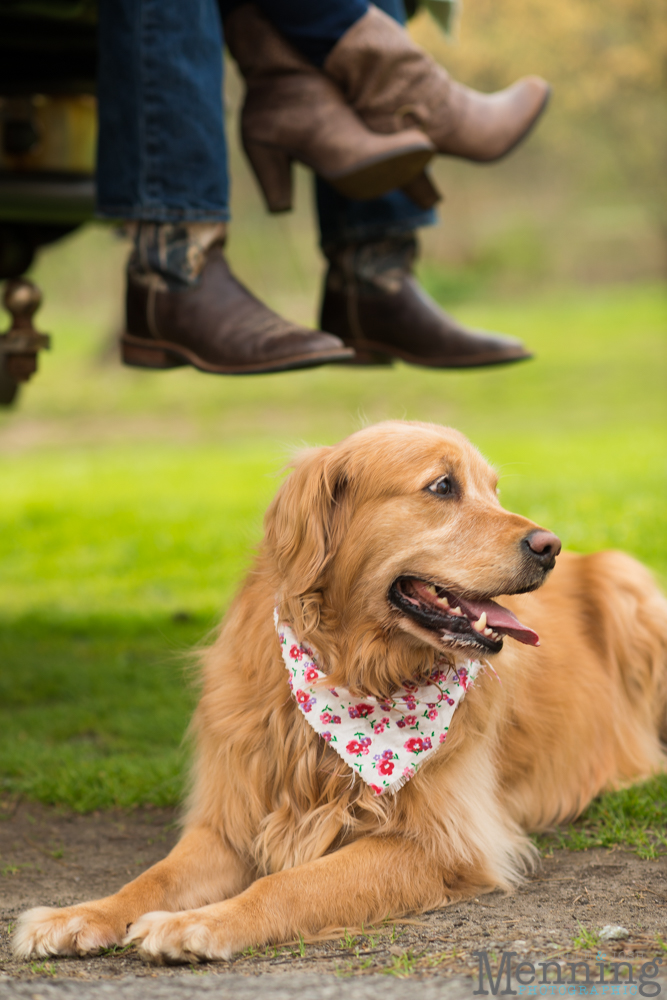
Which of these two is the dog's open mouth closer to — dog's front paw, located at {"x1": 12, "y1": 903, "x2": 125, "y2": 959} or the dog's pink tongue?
the dog's pink tongue

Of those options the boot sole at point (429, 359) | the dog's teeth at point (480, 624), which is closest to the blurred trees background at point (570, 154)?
the boot sole at point (429, 359)

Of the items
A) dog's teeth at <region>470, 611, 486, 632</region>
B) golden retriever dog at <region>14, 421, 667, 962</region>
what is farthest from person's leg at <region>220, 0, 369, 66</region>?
dog's teeth at <region>470, 611, 486, 632</region>

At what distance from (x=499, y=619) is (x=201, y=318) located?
51.2 inches

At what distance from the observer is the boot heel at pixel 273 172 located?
3.54 m

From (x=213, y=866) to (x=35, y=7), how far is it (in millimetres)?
3021

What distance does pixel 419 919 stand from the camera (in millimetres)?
2480

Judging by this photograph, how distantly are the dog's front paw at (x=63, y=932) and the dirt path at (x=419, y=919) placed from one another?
29 millimetres

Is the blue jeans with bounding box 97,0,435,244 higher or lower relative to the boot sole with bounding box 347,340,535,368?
higher

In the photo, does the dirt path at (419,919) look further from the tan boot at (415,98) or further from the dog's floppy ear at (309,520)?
the tan boot at (415,98)

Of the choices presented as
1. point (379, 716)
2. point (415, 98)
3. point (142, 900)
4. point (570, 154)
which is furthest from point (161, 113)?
point (570, 154)

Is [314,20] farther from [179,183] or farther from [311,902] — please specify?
[311,902]

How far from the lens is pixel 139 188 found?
3.08 meters

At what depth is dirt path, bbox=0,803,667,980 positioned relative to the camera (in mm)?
2203

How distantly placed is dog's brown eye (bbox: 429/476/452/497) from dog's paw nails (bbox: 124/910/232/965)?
45.6 inches
